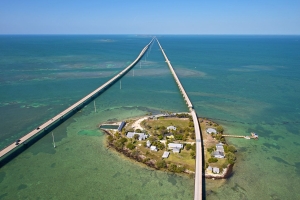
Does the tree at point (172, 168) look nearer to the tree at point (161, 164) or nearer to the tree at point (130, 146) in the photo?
the tree at point (161, 164)

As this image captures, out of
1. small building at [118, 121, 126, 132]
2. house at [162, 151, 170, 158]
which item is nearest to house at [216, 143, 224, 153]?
house at [162, 151, 170, 158]

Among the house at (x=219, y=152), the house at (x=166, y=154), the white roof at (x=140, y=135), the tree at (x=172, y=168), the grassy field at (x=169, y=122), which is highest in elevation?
the grassy field at (x=169, y=122)

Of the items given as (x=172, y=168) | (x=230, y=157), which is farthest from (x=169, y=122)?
(x=230, y=157)

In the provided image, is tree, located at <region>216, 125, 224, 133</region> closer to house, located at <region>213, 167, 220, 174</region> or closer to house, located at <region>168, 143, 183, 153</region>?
house, located at <region>168, 143, 183, 153</region>

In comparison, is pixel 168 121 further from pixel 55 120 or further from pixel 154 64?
pixel 154 64

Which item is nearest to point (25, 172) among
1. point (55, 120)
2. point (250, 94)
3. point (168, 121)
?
point (55, 120)

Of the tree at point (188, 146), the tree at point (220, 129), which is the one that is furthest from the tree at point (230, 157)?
the tree at point (220, 129)

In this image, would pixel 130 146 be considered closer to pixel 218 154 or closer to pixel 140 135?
pixel 140 135
